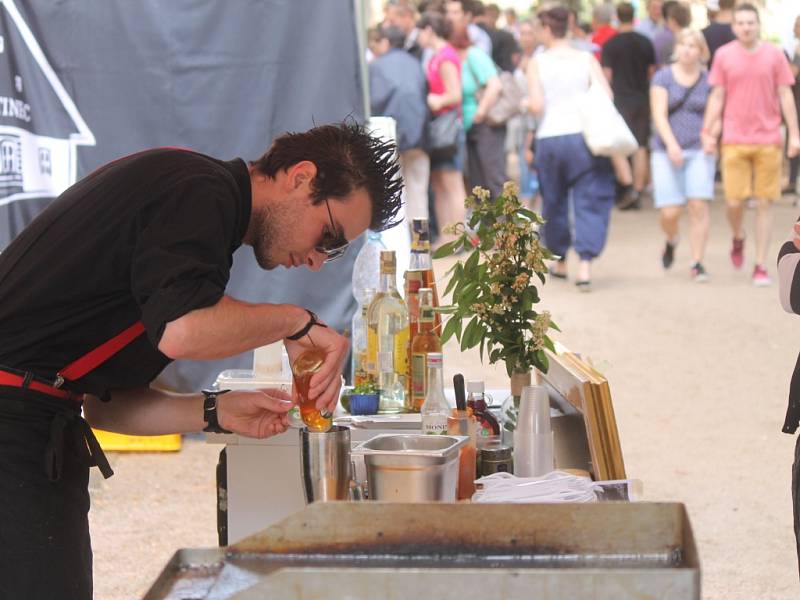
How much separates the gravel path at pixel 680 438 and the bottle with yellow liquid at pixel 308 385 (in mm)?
926

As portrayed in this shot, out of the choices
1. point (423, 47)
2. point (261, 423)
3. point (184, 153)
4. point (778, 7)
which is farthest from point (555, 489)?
point (778, 7)

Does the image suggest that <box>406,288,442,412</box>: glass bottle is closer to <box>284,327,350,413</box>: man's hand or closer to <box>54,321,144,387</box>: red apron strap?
<box>284,327,350,413</box>: man's hand

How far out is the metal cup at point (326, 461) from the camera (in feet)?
7.77

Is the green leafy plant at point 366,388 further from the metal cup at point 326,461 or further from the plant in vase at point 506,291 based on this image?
the metal cup at point 326,461

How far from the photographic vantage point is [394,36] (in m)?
9.98

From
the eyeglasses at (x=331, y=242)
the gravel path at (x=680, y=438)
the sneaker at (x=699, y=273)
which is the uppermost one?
the eyeglasses at (x=331, y=242)

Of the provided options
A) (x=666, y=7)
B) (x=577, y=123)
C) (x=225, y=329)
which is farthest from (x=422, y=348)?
(x=666, y=7)

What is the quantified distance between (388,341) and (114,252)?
114cm

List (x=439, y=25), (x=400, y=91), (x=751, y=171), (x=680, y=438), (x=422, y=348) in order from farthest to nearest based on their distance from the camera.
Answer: (x=439, y=25) < (x=400, y=91) < (x=751, y=171) < (x=680, y=438) < (x=422, y=348)

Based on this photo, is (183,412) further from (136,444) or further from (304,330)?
(136,444)

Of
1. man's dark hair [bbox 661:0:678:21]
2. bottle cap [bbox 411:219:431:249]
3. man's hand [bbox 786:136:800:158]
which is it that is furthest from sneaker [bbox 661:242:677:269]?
bottle cap [bbox 411:219:431:249]

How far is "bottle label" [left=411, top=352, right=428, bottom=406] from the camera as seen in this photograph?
3.15 m

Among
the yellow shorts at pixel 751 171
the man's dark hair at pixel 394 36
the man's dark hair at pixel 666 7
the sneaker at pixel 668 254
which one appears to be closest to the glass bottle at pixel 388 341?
the yellow shorts at pixel 751 171

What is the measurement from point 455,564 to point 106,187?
3.48ft
